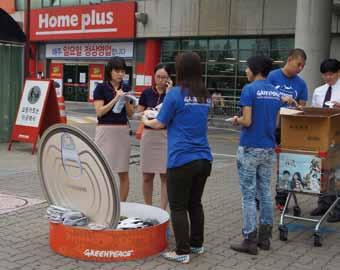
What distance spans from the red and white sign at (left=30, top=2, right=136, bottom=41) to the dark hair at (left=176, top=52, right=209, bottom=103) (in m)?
24.4

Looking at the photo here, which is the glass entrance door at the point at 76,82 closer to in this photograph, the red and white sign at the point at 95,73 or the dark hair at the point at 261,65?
the red and white sign at the point at 95,73

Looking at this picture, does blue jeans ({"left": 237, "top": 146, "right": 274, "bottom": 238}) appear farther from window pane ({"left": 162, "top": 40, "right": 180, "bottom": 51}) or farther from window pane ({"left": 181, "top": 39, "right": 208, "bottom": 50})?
window pane ({"left": 162, "top": 40, "right": 180, "bottom": 51})

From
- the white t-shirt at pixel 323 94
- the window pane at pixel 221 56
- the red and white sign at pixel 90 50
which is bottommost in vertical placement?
the white t-shirt at pixel 323 94

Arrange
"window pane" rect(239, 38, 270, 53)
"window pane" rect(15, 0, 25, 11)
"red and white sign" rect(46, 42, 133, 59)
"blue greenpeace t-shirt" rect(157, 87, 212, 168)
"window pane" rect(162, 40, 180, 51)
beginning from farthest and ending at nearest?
"window pane" rect(15, 0, 25, 11), "red and white sign" rect(46, 42, 133, 59), "window pane" rect(162, 40, 180, 51), "window pane" rect(239, 38, 270, 53), "blue greenpeace t-shirt" rect(157, 87, 212, 168)

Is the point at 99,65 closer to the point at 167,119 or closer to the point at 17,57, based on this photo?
the point at 17,57

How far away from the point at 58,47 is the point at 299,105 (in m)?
28.4

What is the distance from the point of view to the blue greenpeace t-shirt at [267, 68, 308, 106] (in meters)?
6.44

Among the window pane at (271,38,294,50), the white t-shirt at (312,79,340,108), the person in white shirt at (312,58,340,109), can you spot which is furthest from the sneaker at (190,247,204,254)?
the window pane at (271,38,294,50)

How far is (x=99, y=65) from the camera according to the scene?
3123 cm

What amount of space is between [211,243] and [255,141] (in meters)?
1.13

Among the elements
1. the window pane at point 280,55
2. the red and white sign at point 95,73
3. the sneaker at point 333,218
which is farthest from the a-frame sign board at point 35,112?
the red and white sign at point 95,73

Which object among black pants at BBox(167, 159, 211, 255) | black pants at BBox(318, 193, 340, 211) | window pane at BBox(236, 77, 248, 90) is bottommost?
black pants at BBox(318, 193, 340, 211)

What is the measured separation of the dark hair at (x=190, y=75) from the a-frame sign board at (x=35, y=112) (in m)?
6.99

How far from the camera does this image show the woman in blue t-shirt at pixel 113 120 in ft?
18.8
